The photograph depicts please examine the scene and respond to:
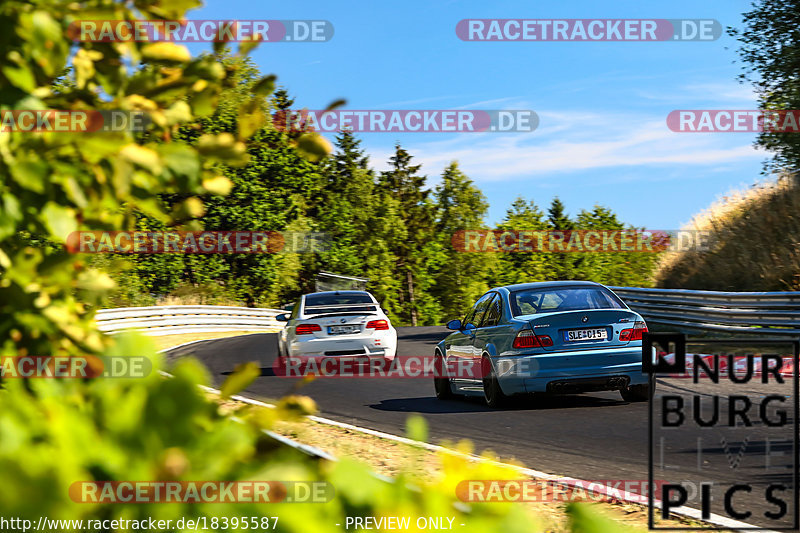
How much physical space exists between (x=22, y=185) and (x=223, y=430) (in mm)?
763

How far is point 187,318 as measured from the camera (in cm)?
3572

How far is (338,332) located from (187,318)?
20.6 m

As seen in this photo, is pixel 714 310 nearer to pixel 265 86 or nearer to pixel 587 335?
pixel 587 335

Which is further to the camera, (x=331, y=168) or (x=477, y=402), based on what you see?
(x=331, y=168)

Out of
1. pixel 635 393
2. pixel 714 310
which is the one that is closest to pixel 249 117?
pixel 635 393

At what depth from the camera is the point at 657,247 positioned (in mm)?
29953

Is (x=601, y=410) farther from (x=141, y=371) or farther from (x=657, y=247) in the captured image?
(x=657, y=247)

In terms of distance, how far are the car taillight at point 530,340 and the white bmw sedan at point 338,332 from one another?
6263 millimetres

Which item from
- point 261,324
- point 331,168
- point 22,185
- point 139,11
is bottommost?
point 261,324

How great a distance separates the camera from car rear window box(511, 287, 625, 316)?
37.5 ft

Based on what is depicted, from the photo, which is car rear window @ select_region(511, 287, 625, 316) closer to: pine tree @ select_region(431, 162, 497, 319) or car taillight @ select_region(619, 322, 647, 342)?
car taillight @ select_region(619, 322, 647, 342)

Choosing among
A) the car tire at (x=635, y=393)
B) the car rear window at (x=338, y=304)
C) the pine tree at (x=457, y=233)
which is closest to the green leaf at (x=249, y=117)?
the car tire at (x=635, y=393)

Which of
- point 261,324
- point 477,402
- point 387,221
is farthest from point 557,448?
point 387,221

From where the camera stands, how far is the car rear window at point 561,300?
11.4m
